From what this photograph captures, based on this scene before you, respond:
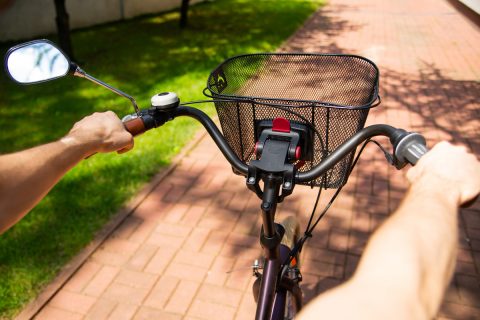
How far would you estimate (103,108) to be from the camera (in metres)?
5.60

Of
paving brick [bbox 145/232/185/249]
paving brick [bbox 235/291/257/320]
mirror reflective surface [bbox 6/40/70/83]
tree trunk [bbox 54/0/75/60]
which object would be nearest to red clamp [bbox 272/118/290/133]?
mirror reflective surface [bbox 6/40/70/83]

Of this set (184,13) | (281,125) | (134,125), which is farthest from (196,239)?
(184,13)

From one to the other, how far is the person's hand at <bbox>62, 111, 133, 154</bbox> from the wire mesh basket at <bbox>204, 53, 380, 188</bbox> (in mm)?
361

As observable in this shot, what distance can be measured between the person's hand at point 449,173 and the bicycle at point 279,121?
71 mm

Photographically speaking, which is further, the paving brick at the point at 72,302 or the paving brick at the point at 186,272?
the paving brick at the point at 186,272

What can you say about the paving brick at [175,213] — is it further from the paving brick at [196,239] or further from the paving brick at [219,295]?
the paving brick at [219,295]

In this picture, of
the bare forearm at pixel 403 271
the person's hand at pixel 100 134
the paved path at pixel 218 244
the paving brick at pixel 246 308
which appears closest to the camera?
the bare forearm at pixel 403 271

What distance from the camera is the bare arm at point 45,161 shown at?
127 centimetres

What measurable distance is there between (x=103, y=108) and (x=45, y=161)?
4.52 metres

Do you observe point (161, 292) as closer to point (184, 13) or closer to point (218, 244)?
point (218, 244)

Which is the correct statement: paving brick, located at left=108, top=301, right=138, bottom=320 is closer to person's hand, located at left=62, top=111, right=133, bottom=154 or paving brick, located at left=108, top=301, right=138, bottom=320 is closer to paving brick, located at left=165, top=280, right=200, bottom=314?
paving brick, located at left=165, top=280, right=200, bottom=314

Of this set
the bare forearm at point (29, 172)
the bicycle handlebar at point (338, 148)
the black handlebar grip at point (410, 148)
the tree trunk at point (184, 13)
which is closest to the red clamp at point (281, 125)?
the bicycle handlebar at point (338, 148)

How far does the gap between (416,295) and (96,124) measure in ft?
3.64

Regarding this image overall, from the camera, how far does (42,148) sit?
133cm
